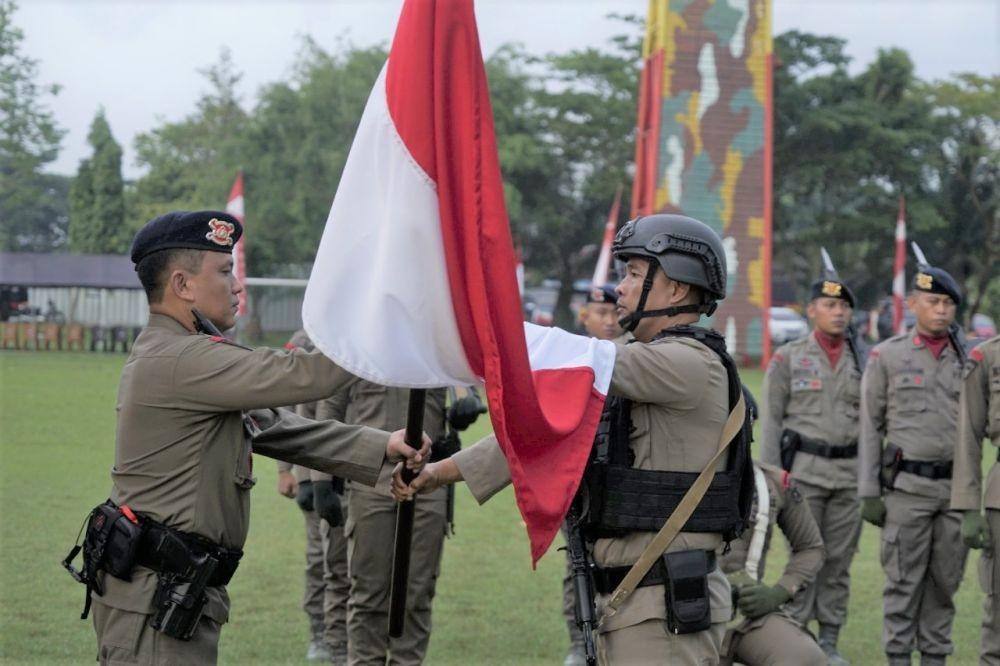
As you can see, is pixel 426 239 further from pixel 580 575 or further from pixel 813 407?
pixel 813 407

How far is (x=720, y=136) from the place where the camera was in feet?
124

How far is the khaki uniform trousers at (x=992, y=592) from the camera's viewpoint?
270 inches

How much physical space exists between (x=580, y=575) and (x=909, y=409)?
476 cm

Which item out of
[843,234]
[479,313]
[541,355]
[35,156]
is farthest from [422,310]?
[843,234]

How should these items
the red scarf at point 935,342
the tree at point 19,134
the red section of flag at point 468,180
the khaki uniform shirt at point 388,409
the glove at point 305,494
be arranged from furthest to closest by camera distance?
the tree at point 19,134 → the red scarf at point 935,342 → the glove at point 305,494 → the khaki uniform shirt at point 388,409 → the red section of flag at point 468,180

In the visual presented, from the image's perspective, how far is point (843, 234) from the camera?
1880 inches

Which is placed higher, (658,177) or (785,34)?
(785,34)

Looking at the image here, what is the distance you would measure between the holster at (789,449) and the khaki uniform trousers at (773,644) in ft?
10.8

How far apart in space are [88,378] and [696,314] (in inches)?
944

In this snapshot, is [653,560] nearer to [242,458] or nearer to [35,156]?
[242,458]

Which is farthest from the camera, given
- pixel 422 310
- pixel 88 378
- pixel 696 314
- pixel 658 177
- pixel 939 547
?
pixel 658 177

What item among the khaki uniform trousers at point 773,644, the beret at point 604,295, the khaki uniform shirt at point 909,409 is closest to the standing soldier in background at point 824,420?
the khaki uniform shirt at point 909,409

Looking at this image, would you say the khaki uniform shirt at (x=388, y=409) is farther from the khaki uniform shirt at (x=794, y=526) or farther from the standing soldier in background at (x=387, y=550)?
the khaki uniform shirt at (x=794, y=526)

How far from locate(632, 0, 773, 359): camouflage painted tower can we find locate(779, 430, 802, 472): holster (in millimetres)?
27827
